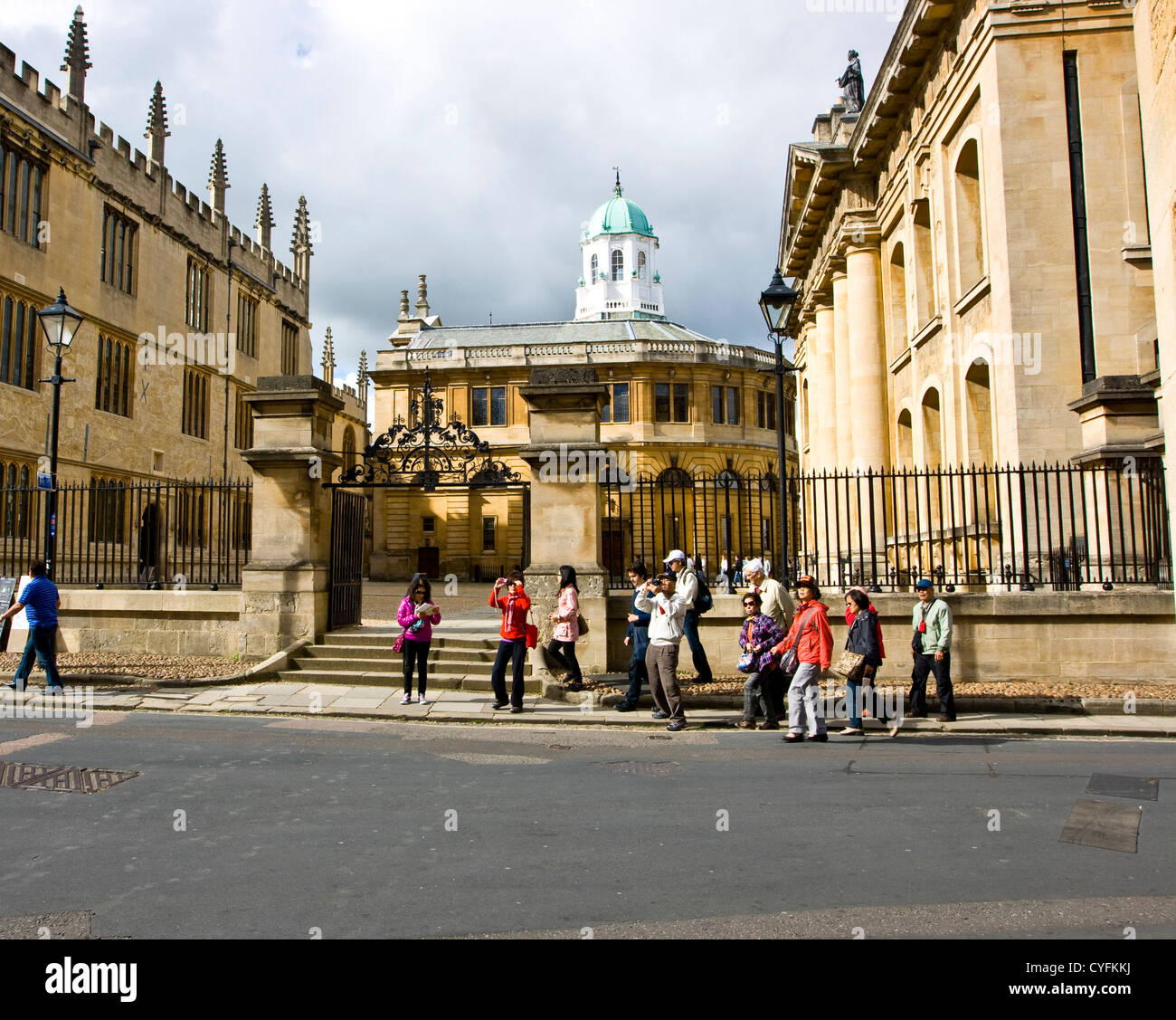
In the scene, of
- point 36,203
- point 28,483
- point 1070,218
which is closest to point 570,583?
point 1070,218

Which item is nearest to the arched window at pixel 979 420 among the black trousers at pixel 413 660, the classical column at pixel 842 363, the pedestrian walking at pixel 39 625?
the classical column at pixel 842 363

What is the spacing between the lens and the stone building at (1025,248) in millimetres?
14203

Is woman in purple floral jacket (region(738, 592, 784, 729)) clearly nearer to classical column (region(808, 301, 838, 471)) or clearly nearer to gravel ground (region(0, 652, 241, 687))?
gravel ground (region(0, 652, 241, 687))

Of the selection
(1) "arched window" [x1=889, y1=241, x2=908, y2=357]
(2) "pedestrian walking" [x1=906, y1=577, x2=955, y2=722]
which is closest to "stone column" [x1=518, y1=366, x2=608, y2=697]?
(2) "pedestrian walking" [x1=906, y1=577, x2=955, y2=722]

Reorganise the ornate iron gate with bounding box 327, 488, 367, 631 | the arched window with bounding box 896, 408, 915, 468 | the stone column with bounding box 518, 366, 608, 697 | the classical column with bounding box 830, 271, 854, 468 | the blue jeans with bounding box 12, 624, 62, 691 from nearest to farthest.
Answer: the blue jeans with bounding box 12, 624, 62, 691 < the stone column with bounding box 518, 366, 608, 697 < the ornate iron gate with bounding box 327, 488, 367, 631 < the arched window with bounding box 896, 408, 915, 468 < the classical column with bounding box 830, 271, 854, 468

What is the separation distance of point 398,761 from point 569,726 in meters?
2.73

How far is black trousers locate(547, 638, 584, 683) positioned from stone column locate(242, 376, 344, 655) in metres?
4.16

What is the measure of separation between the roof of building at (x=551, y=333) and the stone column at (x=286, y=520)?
148ft

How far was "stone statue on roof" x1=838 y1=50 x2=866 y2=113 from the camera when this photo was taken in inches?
1039

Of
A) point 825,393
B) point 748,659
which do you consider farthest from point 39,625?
point 825,393

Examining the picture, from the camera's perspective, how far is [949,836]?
18.4 ft

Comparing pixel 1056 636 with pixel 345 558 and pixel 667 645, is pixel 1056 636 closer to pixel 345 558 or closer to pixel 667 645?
pixel 667 645

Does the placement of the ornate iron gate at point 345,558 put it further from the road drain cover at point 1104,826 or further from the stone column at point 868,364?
the stone column at point 868,364
